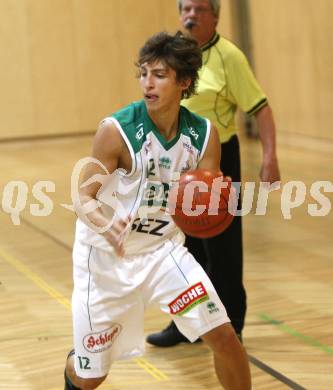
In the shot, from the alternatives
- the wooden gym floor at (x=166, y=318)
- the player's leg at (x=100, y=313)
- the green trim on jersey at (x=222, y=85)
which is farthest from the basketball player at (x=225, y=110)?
the player's leg at (x=100, y=313)

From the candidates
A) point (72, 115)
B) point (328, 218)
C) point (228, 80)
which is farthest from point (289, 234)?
point (72, 115)

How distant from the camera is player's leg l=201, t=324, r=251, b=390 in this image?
351 cm

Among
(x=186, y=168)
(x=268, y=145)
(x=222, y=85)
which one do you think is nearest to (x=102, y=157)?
(x=186, y=168)

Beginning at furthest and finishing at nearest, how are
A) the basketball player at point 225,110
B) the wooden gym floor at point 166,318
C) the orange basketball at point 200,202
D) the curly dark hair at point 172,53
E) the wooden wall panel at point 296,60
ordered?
the wooden wall panel at point 296,60 → the basketball player at point 225,110 → the wooden gym floor at point 166,318 → the curly dark hair at point 172,53 → the orange basketball at point 200,202

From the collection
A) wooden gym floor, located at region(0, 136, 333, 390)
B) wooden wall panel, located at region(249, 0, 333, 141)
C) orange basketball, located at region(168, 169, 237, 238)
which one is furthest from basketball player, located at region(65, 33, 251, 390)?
wooden wall panel, located at region(249, 0, 333, 141)

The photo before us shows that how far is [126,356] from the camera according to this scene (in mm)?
3682

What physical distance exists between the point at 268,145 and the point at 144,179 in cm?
139

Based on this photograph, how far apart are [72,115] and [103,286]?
11050 millimetres

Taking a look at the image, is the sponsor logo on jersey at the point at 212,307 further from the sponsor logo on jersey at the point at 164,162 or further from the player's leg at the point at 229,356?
the sponsor logo on jersey at the point at 164,162

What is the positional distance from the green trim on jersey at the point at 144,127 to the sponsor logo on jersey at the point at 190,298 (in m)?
A: 0.60

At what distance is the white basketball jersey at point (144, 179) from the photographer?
11.7ft

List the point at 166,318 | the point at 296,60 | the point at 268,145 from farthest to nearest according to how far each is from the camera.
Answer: the point at 296,60
the point at 166,318
the point at 268,145

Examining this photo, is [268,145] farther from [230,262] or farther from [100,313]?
[100,313]

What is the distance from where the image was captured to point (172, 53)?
3.65 m
